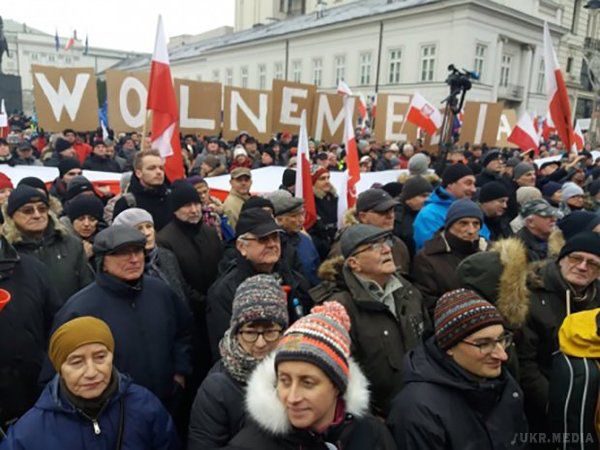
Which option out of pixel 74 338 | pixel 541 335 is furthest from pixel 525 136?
pixel 74 338

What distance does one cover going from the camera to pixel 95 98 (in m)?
7.34

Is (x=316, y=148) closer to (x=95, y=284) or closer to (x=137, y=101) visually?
(x=137, y=101)

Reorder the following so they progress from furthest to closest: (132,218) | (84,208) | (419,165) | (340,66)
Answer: (340,66) → (419,165) → (84,208) → (132,218)

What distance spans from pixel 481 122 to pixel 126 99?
6922mm

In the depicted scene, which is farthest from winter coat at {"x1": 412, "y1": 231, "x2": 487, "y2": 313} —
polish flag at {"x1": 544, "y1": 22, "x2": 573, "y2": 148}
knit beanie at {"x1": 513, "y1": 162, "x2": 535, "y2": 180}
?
polish flag at {"x1": 544, "y1": 22, "x2": 573, "y2": 148}

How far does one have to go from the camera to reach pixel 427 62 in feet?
100.0

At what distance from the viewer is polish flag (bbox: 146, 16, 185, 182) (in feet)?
16.7

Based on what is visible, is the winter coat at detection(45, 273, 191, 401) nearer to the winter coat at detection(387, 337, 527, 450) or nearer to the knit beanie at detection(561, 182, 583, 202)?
the winter coat at detection(387, 337, 527, 450)

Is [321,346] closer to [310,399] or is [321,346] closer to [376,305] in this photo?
[310,399]

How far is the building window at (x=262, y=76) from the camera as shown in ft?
137

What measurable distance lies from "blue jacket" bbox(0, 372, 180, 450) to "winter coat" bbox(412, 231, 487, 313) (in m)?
1.71

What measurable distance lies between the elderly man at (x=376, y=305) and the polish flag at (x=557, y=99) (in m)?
5.52

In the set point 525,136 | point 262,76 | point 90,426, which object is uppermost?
point 262,76

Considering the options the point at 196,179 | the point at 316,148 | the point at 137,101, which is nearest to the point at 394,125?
the point at 316,148
